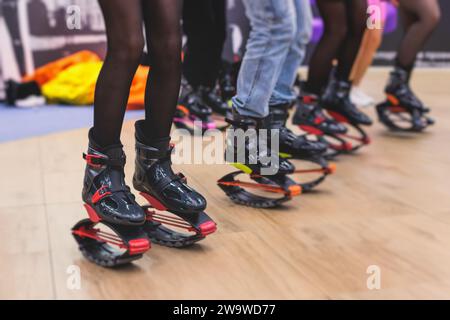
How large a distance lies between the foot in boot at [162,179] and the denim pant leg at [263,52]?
49 centimetres

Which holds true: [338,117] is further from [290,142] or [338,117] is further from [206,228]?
[206,228]

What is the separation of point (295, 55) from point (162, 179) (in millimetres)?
920

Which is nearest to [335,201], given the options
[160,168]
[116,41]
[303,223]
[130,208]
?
[303,223]

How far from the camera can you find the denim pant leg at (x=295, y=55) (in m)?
2.08

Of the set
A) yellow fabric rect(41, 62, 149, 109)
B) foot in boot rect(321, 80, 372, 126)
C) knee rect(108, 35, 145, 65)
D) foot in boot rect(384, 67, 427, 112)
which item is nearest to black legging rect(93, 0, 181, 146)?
knee rect(108, 35, 145, 65)

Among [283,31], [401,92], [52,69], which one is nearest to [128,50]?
[283,31]

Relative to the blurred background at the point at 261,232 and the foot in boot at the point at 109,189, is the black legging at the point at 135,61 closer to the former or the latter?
the foot in boot at the point at 109,189

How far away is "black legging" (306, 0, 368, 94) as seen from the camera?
7.63 feet

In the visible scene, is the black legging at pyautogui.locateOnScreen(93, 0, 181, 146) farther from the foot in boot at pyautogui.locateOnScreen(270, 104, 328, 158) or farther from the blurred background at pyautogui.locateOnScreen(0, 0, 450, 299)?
the foot in boot at pyautogui.locateOnScreen(270, 104, 328, 158)

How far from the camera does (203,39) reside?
291 centimetres

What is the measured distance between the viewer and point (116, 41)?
4.22 feet
